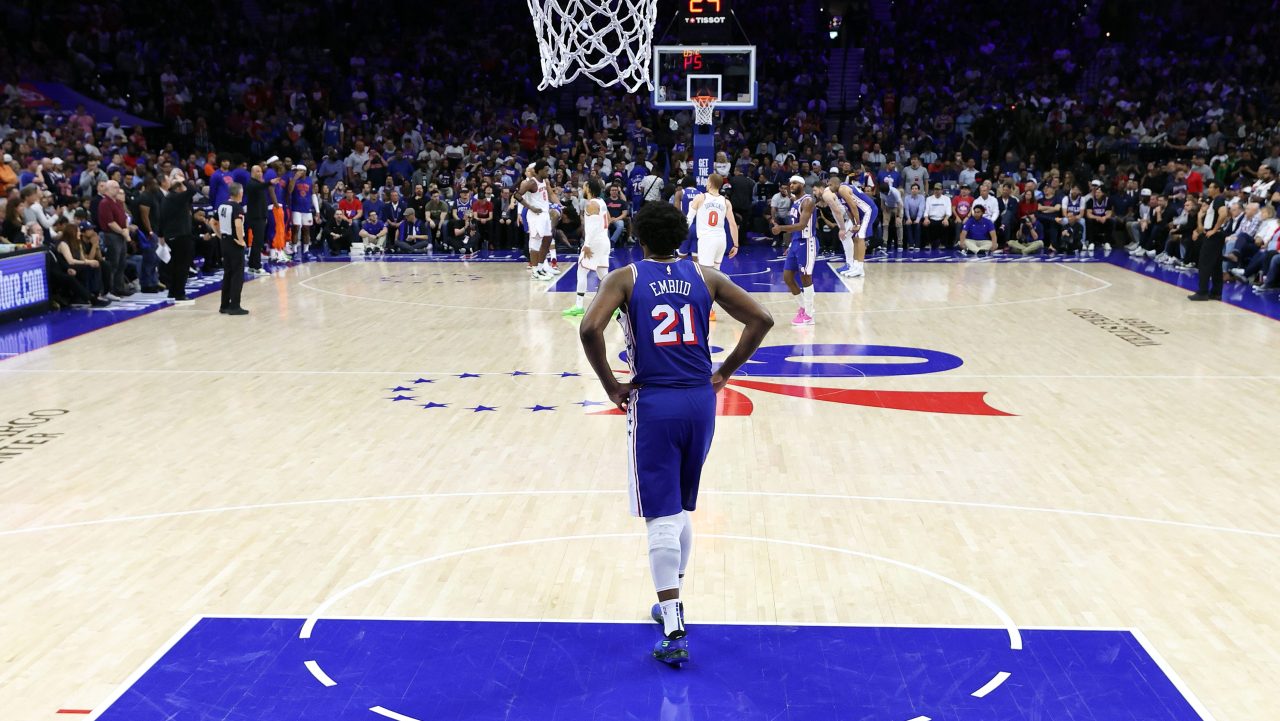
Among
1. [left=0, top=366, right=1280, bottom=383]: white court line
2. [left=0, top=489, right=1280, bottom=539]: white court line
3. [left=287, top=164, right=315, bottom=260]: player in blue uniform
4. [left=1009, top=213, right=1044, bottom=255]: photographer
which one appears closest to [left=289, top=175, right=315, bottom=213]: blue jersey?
[left=287, top=164, right=315, bottom=260]: player in blue uniform

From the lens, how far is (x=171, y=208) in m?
15.2

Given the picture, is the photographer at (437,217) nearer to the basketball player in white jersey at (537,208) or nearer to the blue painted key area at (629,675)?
the basketball player in white jersey at (537,208)

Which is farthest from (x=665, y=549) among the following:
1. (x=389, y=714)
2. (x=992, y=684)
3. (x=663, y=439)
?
(x=992, y=684)

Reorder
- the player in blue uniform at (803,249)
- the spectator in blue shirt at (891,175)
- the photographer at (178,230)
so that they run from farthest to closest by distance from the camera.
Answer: the spectator in blue shirt at (891,175) → the photographer at (178,230) → the player in blue uniform at (803,249)

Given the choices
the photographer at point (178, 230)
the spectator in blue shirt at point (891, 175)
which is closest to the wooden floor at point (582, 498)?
A: the photographer at point (178, 230)

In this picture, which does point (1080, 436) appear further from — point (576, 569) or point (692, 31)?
point (692, 31)

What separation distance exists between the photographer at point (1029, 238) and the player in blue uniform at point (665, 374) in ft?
57.5

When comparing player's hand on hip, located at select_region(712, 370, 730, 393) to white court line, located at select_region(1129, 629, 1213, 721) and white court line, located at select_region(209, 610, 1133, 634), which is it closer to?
white court line, located at select_region(209, 610, 1133, 634)

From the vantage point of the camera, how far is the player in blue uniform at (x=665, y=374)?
488cm

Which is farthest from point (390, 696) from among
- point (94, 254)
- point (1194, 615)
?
point (94, 254)

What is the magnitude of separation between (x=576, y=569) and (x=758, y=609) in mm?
980

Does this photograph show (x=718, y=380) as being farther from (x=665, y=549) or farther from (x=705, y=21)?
(x=705, y=21)

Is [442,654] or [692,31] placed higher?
[692,31]

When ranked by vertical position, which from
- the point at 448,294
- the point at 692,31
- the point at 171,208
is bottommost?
the point at 448,294
